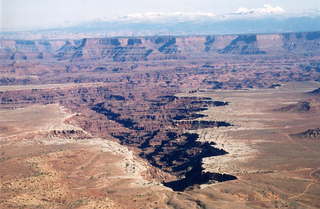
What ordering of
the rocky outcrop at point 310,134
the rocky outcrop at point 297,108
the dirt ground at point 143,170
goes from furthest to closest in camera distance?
the rocky outcrop at point 297,108
the rocky outcrop at point 310,134
the dirt ground at point 143,170

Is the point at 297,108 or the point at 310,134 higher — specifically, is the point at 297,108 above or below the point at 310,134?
below

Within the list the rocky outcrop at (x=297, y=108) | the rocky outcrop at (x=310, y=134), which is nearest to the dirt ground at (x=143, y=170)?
the rocky outcrop at (x=310, y=134)

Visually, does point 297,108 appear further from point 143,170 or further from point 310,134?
point 143,170

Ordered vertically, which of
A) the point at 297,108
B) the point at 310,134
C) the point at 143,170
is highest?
the point at 310,134

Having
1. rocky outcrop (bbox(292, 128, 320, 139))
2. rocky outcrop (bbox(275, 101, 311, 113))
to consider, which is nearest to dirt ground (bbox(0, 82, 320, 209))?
rocky outcrop (bbox(292, 128, 320, 139))

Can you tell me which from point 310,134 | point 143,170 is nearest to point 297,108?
point 310,134

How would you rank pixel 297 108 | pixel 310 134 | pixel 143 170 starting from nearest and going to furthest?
1. pixel 143 170
2. pixel 310 134
3. pixel 297 108

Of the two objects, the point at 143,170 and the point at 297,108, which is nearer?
the point at 143,170

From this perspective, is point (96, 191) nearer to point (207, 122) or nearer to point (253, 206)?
point (253, 206)

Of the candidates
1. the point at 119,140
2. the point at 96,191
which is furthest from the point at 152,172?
the point at 119,140

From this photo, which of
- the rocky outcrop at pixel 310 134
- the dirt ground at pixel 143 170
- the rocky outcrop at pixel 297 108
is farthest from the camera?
the rocky outcrop at pixel 297 108

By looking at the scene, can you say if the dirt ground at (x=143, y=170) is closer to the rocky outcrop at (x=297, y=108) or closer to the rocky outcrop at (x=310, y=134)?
the rocky outcrop at (x=310, y=134)
